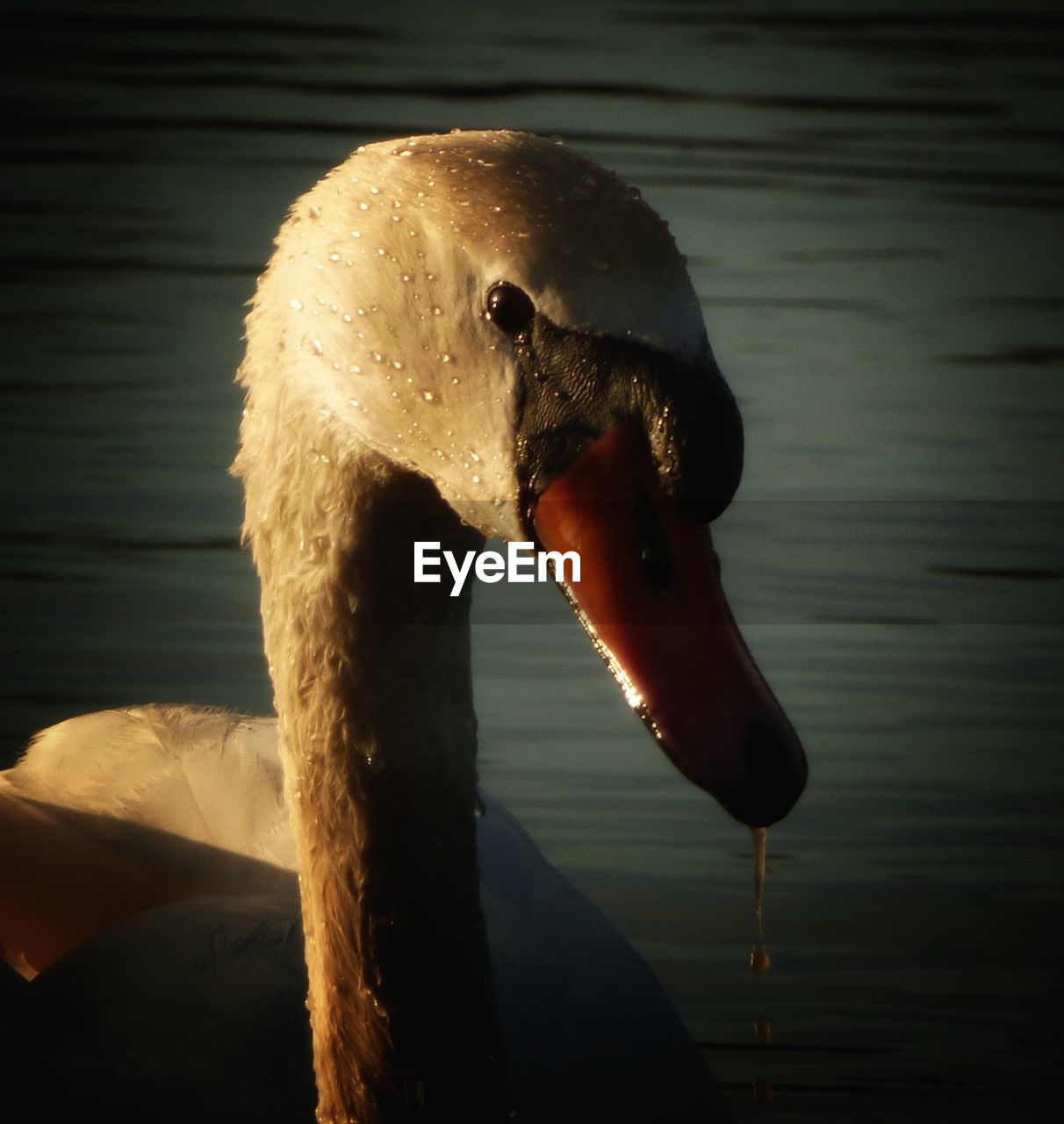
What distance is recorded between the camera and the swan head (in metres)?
2.05

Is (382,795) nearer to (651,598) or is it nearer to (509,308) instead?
(651,598)

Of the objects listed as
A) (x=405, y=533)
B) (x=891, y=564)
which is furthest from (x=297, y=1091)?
(x=891, y=564)

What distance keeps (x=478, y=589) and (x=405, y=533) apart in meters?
2.83

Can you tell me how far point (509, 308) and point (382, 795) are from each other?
604 mm

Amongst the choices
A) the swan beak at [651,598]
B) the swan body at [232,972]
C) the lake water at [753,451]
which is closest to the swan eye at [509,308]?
the swan beak at [651,598]

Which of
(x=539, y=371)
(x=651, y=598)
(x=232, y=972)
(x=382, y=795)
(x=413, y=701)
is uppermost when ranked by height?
(x=539, y=371)

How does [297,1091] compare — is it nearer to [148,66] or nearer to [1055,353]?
[1055,353]

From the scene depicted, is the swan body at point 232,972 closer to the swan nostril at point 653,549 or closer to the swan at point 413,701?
the swan at point 413,701

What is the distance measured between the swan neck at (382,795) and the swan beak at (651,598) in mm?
223

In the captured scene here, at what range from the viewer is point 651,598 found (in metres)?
2.11

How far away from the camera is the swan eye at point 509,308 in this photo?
209cm

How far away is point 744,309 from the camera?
668 cm

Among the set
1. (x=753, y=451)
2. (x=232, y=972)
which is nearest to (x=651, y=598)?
(x=232, y=972)

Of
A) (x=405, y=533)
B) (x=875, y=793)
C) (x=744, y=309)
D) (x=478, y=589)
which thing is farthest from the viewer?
(x=744, y=309)
